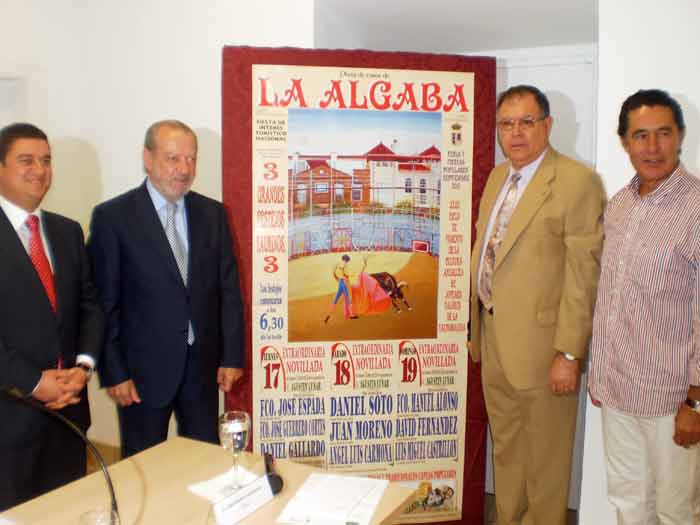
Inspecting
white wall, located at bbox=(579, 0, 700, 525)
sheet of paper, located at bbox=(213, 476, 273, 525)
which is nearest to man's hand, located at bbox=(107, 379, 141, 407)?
sheet of paper, located at bbox=(213, 476, 273, 525)

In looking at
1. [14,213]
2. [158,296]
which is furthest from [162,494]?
[14,213]

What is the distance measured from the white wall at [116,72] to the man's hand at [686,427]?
218 cm

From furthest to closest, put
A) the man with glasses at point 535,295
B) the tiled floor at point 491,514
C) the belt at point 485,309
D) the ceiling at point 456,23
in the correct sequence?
the tiled floor at point 491,514 → the ceiling at point 456,23 → the belt at point 485,309 → the man with glasses at point 535,295

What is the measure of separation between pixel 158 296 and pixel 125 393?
0.40 m

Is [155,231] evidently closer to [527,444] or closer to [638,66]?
[527,444]

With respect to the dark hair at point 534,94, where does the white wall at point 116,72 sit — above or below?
above

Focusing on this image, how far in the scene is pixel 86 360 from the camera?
223cm

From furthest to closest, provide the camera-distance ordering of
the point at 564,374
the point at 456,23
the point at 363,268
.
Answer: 1. the point at 456,23
2. the point at 363,268
3. the point at 564,374

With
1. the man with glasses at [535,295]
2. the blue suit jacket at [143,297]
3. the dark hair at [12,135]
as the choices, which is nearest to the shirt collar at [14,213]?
the dark hair at [12,135]

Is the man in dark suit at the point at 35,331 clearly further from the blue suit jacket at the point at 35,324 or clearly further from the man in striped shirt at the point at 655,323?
the man in striped shirt at the point at 655,323

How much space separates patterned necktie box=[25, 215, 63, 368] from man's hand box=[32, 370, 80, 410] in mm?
81

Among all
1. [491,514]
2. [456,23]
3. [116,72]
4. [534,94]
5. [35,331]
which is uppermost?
[456,23]

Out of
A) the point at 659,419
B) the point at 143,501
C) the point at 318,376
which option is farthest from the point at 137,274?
the point at 659,419

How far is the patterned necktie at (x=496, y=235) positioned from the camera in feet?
8.07
